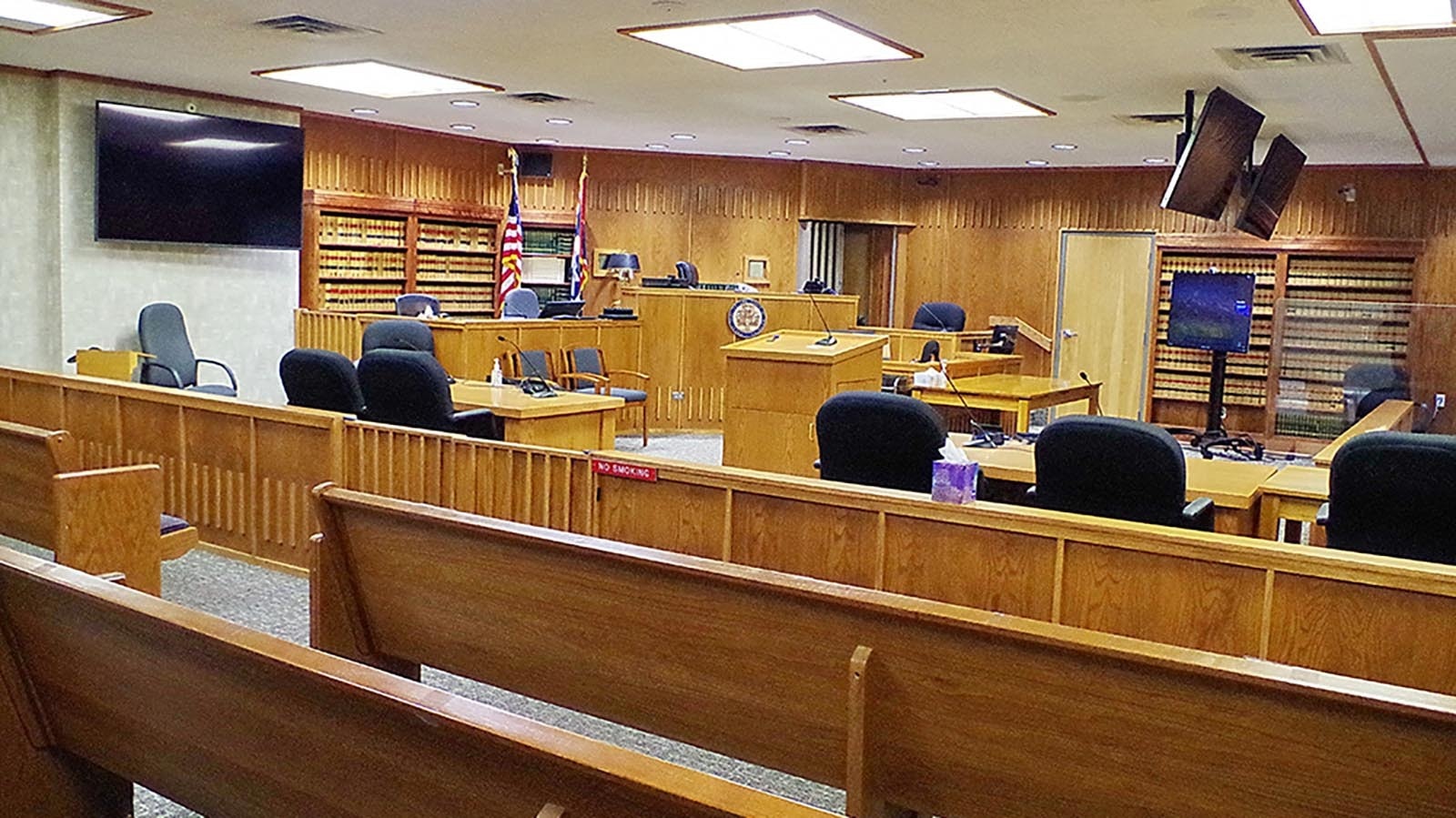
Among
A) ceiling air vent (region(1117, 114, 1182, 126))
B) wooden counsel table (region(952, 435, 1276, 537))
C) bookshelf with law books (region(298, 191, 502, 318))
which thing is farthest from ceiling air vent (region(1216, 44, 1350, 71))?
bookshelf with law books (region(298, 191, 502, 318))

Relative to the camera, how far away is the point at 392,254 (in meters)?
11.5

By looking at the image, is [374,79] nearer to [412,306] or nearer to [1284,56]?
[412,306]

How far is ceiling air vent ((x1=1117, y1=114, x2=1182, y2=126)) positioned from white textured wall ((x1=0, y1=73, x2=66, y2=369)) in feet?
26.2

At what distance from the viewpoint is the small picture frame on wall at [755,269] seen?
13.2 metres

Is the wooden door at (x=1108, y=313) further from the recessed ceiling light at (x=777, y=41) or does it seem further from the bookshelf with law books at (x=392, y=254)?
the recessed ceiling light at (x=777, y=41)

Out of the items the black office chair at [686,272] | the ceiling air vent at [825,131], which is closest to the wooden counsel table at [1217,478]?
the ceiling air vent at [825,131]

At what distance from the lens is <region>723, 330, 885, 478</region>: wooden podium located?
6836 mm

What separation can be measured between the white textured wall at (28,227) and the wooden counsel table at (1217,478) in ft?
23.8

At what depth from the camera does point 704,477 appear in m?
3.84

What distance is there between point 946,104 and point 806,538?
5680mm

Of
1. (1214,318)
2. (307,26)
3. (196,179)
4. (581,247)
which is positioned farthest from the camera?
(581,247)

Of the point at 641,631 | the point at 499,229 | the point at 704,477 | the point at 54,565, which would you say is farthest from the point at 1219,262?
the point at 54,565

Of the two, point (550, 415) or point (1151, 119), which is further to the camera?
point (1151, 119)

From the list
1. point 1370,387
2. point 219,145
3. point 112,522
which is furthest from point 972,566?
point 219,145
